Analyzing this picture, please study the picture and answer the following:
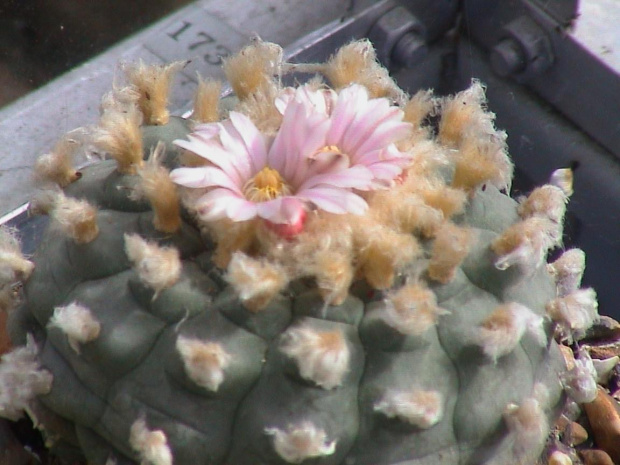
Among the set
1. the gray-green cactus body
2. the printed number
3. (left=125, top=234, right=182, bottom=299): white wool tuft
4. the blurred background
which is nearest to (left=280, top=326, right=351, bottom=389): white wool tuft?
the gray-green cactus body

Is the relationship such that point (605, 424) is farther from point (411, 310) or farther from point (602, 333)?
point (411, 310)

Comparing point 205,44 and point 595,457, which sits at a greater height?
point 205,44

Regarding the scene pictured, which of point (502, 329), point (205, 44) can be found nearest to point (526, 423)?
point (502, 329)

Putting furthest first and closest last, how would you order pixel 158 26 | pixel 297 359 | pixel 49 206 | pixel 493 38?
pixel 158 26, pixel 493 38, pixel 49 206, pixel 297 359

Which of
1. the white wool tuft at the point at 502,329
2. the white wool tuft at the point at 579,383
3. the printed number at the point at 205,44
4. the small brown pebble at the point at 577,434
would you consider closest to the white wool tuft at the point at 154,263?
the white wool tuft at the point at 502,329

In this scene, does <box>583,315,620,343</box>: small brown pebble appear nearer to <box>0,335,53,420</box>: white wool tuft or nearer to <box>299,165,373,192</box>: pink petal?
<box>299,165,373,192</box>: pink petal

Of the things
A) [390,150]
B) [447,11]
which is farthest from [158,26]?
[390,150]

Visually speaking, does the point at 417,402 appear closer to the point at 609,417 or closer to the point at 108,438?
the point at 108,438
